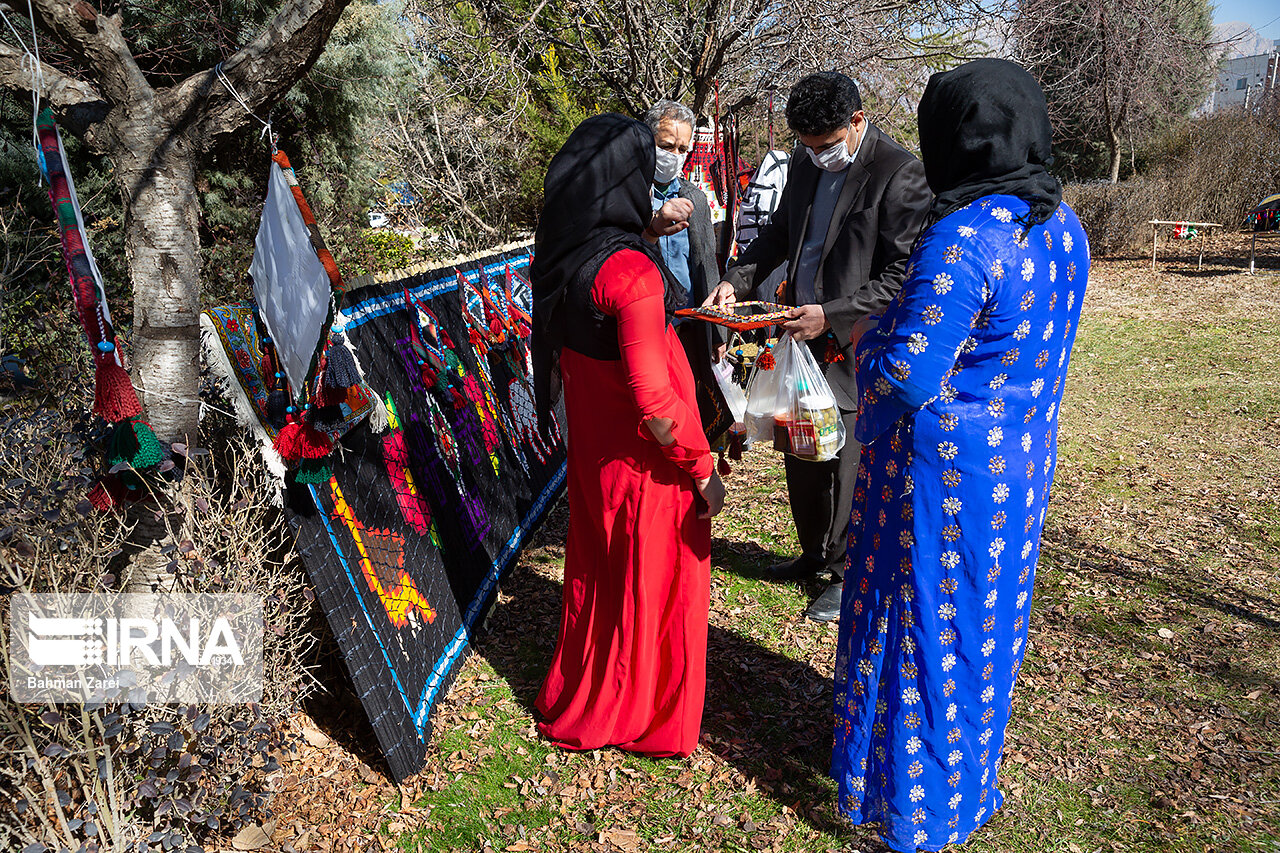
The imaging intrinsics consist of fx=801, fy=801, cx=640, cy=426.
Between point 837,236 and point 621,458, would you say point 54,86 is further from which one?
point 837,236

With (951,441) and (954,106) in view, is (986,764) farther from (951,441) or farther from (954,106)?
(954,106)

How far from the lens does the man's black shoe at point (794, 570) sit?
430 cm

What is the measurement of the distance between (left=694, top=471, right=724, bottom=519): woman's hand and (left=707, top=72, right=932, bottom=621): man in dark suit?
2.99 feet

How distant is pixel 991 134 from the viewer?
2014 mm

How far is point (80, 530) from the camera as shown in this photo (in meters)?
2.35

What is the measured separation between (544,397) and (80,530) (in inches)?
59.3

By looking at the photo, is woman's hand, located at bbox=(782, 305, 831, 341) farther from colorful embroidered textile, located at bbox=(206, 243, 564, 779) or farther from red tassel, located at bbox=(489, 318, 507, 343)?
red tassel, located at bbox=(489, 318, 507, 343)

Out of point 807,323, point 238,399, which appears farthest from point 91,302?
point 807,323

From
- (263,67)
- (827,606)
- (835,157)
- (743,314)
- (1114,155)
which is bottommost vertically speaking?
(827,606)

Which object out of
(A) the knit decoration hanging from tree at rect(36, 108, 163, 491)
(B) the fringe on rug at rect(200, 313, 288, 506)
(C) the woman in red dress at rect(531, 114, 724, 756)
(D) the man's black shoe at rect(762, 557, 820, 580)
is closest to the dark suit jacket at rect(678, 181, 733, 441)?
(C) the woman in red dress at rect(531, 114, 724, 756)

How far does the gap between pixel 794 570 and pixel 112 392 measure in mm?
3271

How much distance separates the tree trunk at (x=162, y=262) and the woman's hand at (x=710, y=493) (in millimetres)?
1644

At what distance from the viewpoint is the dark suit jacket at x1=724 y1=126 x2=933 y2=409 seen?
11.3 ft

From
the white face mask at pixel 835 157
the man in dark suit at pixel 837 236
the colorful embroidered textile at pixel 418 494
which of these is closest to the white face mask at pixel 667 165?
the man in dark suit at pixel 837 236
